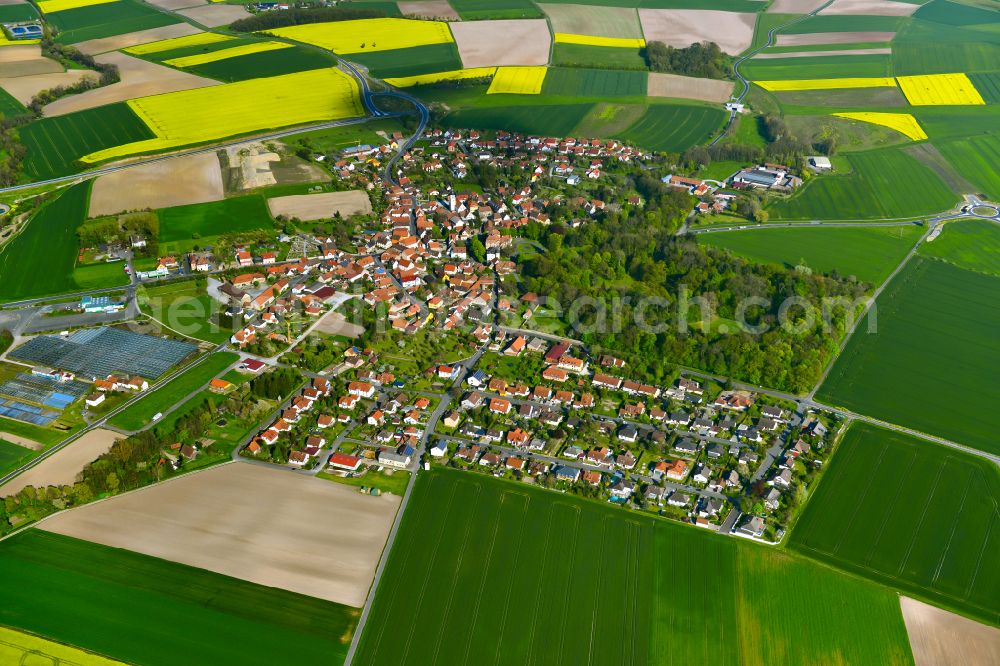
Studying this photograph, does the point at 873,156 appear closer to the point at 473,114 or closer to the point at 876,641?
the point at 473,114

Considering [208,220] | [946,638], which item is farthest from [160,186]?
[946,638]

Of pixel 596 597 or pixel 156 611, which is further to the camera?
pixel 596 597

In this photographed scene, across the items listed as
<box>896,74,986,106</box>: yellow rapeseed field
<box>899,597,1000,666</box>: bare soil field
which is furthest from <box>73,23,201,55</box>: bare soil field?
<box>899,597,1000,666</box>: bare soil field

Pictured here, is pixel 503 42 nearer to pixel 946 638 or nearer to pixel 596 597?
pixel 596 597

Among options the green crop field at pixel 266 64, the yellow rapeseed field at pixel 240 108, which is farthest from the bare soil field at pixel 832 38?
the green crop field at pixel 266 64

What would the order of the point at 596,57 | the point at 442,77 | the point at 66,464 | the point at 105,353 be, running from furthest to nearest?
the point at 596,57 → the point at 442,77 → the point at 105,353 → the point at 66,464
